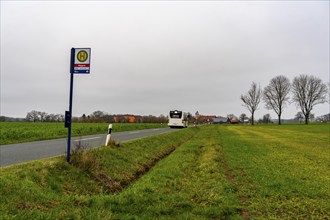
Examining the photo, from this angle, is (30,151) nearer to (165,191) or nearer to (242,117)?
(165,191)

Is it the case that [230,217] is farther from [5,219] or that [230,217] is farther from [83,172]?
[83,172]

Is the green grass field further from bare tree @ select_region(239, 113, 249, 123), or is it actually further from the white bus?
bare tree @ select_region(239, 113, 249, 123)

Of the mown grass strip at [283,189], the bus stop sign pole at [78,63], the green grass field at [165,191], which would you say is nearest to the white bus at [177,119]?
the mown grass strip at [283,189]

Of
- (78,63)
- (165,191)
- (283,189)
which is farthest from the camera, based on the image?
(78,63)

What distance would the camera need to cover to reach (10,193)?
17.3 feet

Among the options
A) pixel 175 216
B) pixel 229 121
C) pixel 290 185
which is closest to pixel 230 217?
pixel 175 216

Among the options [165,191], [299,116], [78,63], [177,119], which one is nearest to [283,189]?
[165,191]

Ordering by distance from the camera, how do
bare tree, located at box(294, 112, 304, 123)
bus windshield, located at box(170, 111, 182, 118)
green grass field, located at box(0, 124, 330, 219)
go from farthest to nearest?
bare tree, located at box(294, 112, 304, 123), bus windshield, located at box(170, 111, 182, 118), green grass field, located at box(0, 124, 330, 219)

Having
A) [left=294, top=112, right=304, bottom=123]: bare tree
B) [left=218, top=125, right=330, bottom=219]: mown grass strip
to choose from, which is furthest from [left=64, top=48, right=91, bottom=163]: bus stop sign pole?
[left=294, top=112, right=304, bottom=123]: bare tree

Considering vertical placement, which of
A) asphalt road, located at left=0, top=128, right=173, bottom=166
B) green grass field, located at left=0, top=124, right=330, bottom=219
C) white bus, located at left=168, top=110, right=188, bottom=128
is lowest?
green grass field, located at left=0, top=124, right=330, bottom=219

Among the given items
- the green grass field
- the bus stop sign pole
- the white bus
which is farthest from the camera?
the white bus

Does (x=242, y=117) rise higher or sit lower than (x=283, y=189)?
higher

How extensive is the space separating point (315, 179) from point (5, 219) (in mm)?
7728

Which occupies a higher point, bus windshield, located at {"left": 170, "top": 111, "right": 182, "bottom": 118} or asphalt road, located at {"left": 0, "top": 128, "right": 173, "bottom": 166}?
bus windshield, located at {"left": 170, "top": 111, "right": 182, "bottom": 118}
